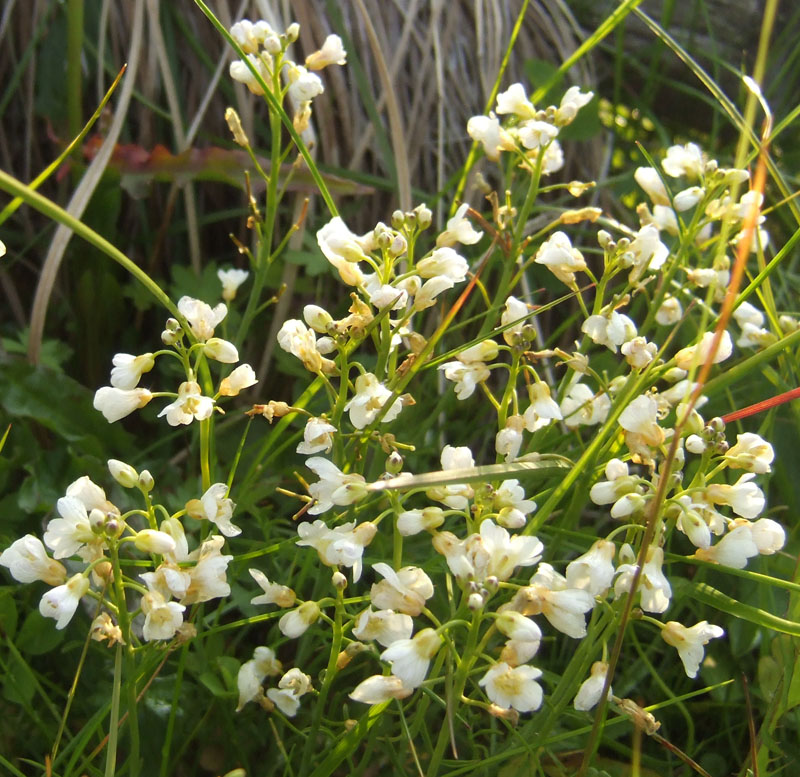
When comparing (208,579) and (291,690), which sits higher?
(208,579)

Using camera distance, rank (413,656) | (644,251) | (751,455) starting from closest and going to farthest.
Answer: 1. (413,656)
2. (751,455)
3. (644,251)

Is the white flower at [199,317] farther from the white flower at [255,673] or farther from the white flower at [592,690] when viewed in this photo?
the white flower at [592,690]

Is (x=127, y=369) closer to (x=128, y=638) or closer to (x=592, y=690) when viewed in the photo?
(x=128, y=638)

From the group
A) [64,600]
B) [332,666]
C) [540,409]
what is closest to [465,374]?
[540,409]

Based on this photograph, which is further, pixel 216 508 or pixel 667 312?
pixel 667 312

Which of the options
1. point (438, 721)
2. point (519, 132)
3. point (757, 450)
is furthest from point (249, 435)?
point (757, 450)

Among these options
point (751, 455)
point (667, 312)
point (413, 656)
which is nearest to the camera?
point (413, 656)

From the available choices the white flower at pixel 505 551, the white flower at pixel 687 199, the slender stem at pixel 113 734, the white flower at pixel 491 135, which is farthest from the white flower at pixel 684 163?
the slender stem at pixel 113 734
